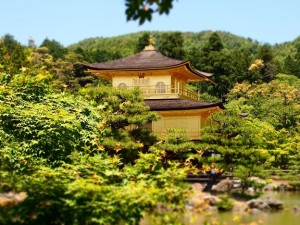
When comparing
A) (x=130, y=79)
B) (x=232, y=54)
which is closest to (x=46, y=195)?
(x=130, y=79)

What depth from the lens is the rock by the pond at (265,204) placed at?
447 inches

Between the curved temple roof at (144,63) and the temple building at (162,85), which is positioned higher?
the curved temple roof at (144,63)

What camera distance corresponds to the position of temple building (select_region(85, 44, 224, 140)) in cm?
2039

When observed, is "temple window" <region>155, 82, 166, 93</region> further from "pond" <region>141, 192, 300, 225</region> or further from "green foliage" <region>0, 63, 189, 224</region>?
"pond" <region>141, 192, 300, 225</region>

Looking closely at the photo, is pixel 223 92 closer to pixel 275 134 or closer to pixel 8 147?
pixel 275 134

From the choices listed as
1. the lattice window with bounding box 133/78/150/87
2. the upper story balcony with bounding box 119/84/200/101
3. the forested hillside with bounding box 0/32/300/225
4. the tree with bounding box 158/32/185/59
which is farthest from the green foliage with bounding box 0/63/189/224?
the tree with bounding box 158/32/185/59

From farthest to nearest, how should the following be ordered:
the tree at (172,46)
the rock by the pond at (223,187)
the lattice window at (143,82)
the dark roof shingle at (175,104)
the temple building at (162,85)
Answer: the tree at (172,46)
the lattice window at (143,82)
the temple building at (162,85)
the dark roof shingle at (175,104)
the rock by the pond at (223,187)

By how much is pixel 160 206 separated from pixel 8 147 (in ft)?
20.1

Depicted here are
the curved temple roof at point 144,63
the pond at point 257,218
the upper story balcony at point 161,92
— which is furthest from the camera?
the upper story balcony at point 161,92

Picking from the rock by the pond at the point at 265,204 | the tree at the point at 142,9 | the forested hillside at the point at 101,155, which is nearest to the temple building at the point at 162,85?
the forested hillside at the point at 101,155

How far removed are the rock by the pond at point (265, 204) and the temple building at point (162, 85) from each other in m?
8.32

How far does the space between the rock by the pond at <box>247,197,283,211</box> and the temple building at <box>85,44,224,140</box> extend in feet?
27.3

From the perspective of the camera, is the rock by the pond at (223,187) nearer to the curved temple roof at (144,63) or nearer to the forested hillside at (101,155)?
the forested hillside at (101,155)

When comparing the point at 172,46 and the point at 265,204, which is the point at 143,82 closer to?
the point at 265,204
